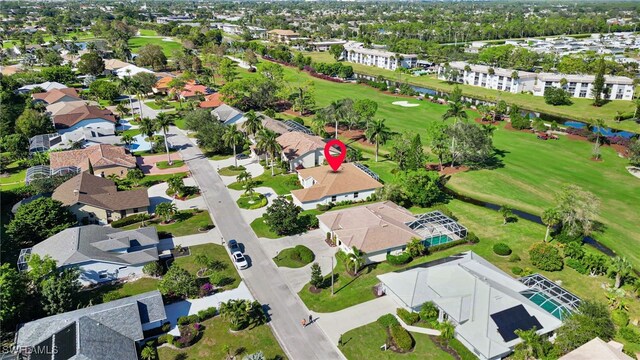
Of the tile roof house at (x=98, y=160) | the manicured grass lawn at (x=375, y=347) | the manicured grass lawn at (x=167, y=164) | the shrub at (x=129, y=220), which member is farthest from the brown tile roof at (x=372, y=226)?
the tile roof house at (x=98, y=160)

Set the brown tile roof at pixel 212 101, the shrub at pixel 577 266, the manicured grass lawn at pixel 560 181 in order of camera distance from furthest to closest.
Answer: the brown tile roof at pixel 212 101
the manicured grass lawn at pixel 560 181
the shrub at pixel 577 266

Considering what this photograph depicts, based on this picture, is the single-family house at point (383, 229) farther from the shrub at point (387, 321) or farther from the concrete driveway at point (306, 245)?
the shrub at point (387, 321)

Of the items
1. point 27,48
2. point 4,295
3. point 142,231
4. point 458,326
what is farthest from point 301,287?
point 27,48

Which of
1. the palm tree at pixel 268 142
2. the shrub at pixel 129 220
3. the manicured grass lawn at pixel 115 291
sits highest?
the palm tree at pixel 268 142

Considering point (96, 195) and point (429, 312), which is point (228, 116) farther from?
point (429, 312)

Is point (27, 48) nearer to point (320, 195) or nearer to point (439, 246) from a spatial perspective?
point (320, 195)

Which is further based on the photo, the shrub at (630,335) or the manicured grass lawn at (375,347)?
the shrub at (630,335)
